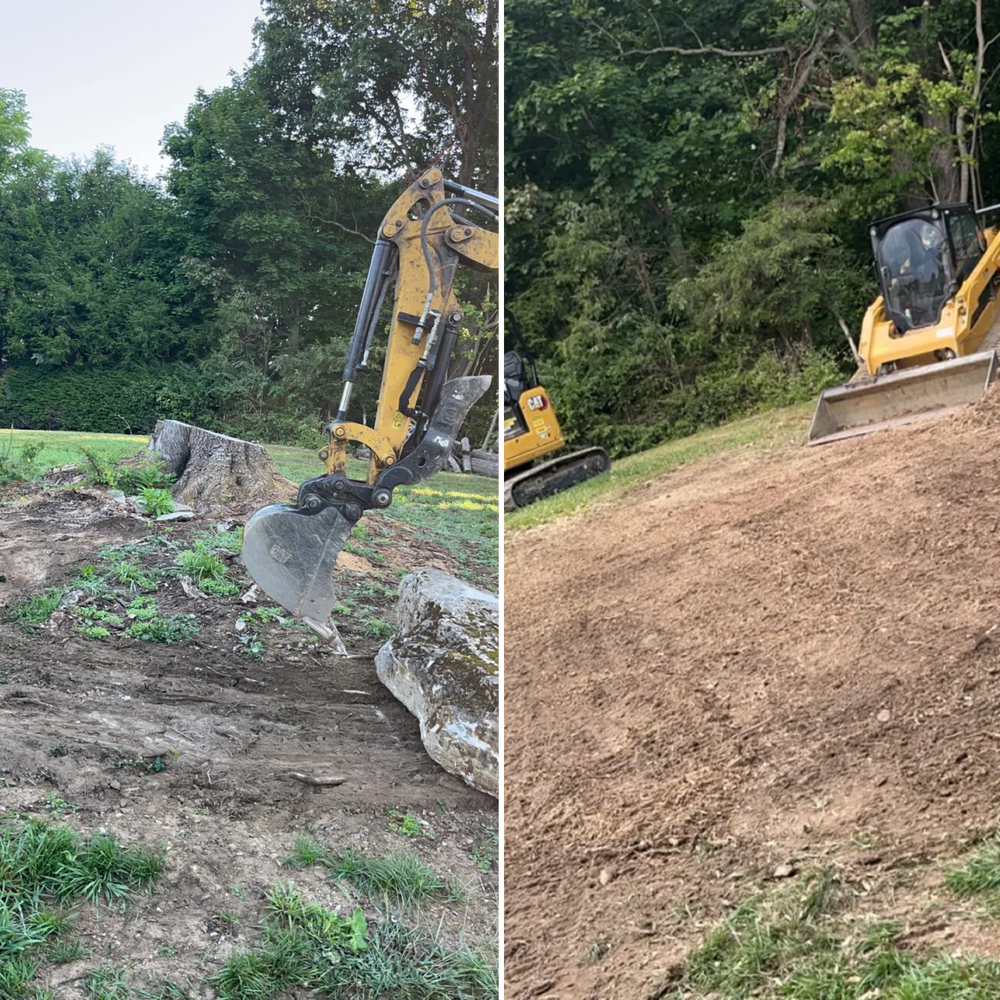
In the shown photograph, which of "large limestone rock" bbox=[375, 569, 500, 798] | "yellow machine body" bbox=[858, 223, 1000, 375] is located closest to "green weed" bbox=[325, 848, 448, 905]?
"large limestone rock" bbox=[375, 569, 500, 798]

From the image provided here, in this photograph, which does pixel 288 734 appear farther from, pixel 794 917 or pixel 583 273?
pixel 583 273

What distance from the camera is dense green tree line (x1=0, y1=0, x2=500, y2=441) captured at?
5.52ft

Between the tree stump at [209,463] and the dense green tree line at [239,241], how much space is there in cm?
3

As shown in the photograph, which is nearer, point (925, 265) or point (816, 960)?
point (816, 960)

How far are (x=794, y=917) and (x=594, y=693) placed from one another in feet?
5.28

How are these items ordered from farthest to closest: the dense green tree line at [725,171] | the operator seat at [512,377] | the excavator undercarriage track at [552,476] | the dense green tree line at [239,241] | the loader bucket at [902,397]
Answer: the excavator undercarriage track at [552,476]
the dense green tree line at [725,171]
the loader bucket at [902,397]
the operator seat at [512,377]
the dense green tree line at [239,241]

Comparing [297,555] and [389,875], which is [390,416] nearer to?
[297,555]

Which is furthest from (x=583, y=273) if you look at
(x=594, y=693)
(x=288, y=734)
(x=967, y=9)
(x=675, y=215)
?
(x=288, y=734)

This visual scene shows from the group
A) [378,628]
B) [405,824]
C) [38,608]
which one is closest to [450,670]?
[378,628]

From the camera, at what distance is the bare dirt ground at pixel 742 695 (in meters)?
2.44

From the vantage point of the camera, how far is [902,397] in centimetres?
529

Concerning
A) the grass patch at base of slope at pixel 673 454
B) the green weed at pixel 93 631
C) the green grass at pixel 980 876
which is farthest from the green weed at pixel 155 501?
the grass patch at base of slope at pixel 673 454

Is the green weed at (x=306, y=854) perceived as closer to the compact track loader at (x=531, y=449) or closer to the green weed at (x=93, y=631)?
the green weed at (x=93, y=631)

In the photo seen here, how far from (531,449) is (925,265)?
7.48ft
